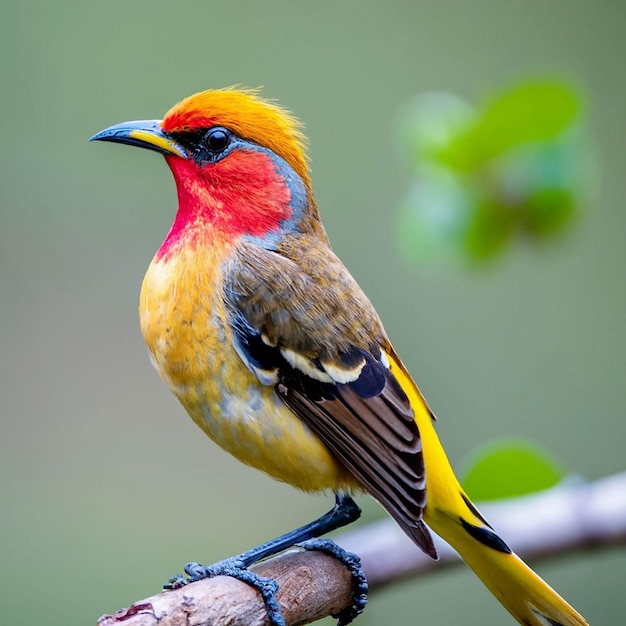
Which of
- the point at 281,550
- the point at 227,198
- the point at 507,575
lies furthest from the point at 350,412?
the point at 227,198

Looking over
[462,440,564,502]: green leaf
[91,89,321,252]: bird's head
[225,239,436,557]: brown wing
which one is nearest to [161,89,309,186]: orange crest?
[91,89,321,252]: bird's head

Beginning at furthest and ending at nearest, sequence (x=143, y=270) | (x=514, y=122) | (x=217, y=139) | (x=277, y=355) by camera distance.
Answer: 1. (x=143, y=270)
2. (x=217, y=139)
3. (x=277, y=355)
4. (x=514, y=122)

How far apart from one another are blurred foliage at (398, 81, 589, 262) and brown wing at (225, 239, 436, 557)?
1.04ft

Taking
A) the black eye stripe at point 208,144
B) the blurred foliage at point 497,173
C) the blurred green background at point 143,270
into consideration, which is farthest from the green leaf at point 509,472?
the blurred green background at point 143,270

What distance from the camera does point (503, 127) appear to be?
2275mm

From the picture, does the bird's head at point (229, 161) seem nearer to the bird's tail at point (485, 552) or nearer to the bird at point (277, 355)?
the bird at point (277, 355)

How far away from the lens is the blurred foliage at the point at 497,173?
7.53ft

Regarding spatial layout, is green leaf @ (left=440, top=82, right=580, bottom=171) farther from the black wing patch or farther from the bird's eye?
the bird's eye

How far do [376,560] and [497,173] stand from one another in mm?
1128

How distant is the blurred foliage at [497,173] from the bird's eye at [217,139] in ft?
2.02

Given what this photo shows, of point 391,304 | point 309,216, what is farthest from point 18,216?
point 309,216

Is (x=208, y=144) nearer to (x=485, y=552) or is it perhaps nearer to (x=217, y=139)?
(x=217, y=139)

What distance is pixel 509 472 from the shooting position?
2594 millimetres

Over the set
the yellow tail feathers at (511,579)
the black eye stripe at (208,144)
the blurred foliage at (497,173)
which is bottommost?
the yellow tail feathers at (511,579)
